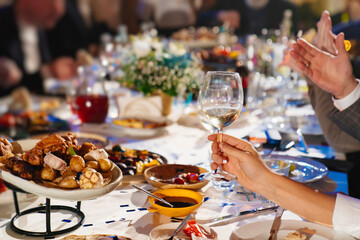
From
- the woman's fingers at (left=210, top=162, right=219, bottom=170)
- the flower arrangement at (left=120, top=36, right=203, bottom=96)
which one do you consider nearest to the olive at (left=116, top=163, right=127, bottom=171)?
the woman's fingers at (left=210, top=162, right=219, bottom=170)

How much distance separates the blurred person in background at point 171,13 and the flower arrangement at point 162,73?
7280 millimetres

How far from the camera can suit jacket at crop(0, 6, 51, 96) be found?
5.73 meters

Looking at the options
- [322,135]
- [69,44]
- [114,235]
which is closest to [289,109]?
[322,135]

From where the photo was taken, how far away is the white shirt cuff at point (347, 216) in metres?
0.95

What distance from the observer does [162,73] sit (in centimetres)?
229

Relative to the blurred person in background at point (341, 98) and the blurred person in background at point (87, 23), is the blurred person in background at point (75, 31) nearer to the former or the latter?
the blurred person in background at point (87, 23)

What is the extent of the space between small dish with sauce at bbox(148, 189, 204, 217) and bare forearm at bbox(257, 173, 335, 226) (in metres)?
0.21

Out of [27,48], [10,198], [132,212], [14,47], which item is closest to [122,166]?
[132,212]

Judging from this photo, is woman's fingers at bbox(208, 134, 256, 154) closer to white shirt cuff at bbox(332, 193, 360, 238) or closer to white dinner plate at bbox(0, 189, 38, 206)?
white shirt cuff at bbox(332, 193, 360, 238)

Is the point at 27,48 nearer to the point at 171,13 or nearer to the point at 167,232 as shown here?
the point at 171,13

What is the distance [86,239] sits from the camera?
0.90m

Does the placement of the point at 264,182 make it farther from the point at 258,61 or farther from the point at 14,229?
the point at 258,61

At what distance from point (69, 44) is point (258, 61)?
4186mm

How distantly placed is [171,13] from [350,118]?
27.9 ft
